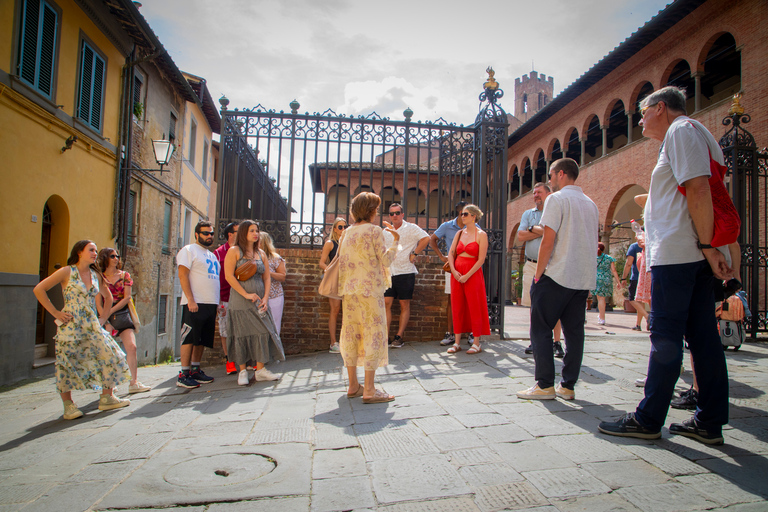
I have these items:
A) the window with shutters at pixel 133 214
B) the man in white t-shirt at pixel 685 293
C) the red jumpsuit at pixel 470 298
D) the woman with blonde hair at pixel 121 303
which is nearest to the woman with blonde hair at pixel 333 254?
the red jumpsuit at pixel 470 298

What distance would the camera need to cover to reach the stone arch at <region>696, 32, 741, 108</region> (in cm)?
1628

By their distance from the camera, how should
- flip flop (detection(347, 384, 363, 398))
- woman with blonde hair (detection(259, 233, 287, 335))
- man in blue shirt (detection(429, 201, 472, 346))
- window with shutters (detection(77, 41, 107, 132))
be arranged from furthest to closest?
window with shutters (detection(77, 41, 107, 132)), man in blue shirt (detection(429, 201, 472, 346)), woman with blonde hair (detection(259, 233, 287, 335)), flip flop (detection(347, 384, 363, 398))

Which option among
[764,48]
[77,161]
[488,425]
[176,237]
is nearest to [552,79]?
[764,48]

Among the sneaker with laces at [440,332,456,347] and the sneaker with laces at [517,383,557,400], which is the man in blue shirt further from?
the sneaker with laces at [517,383,557,400]

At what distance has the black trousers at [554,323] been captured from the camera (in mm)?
3867

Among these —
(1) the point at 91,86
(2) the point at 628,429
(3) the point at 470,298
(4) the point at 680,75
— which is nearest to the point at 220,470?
(2) the point at 628,429

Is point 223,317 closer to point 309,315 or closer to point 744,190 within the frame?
point 309,315

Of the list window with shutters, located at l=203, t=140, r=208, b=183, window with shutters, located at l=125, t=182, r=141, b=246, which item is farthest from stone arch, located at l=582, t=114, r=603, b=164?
window with shutters, located at l=125, t=182, r=141, b=246

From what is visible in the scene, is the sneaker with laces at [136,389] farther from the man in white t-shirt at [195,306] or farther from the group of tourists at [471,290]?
the man in white t-shirt at [195,306]

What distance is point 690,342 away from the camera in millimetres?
2932

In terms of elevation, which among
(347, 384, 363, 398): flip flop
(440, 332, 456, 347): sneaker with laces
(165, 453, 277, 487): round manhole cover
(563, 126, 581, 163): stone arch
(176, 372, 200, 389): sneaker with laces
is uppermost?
(563, 126, 581, 163): stone arch

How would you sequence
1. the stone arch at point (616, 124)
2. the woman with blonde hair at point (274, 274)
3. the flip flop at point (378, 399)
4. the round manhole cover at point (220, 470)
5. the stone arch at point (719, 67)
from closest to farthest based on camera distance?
the round manhole cover at point (220, 470), the flip flop at point (378, 399), the woman with blonde hair at point (274, 274), the stone arch at point (719, 67), the stone arch at point (616, 124)

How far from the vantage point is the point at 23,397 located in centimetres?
646

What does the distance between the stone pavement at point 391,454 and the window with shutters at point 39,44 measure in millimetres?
6236
